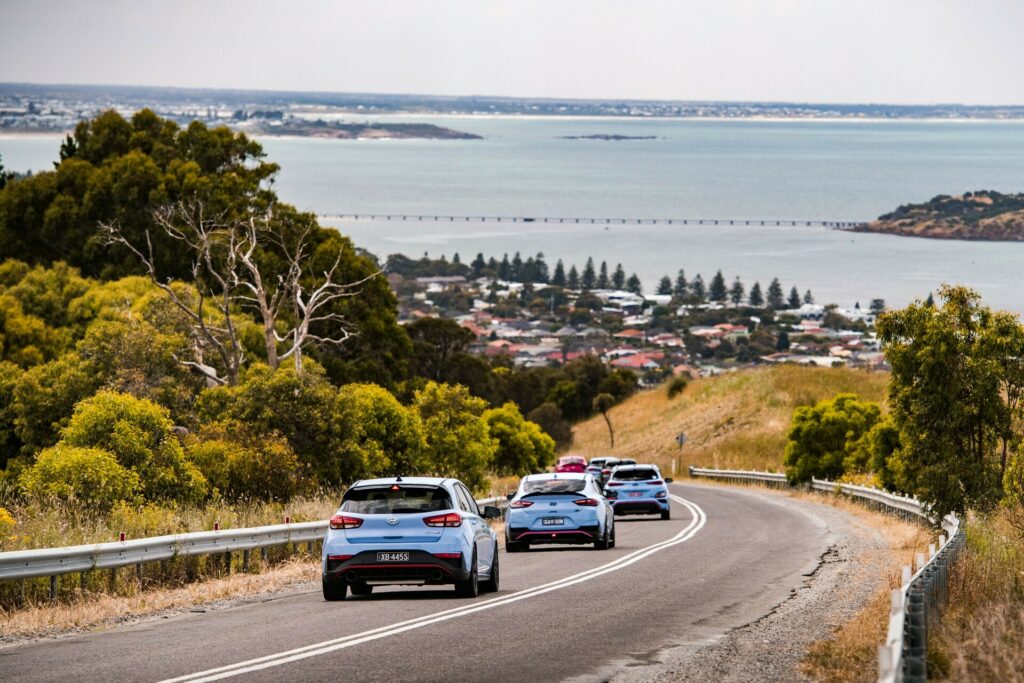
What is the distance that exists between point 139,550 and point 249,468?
11.1 m

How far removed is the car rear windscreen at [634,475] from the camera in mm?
37094

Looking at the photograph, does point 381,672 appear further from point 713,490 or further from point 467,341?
point 467,341

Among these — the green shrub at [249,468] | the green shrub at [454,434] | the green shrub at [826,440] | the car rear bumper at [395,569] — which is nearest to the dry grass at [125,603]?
the car rear bumper at [395,569]

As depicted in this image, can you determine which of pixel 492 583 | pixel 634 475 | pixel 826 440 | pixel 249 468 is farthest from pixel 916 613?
pixel 826 440

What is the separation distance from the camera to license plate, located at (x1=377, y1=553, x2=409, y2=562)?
1634cm

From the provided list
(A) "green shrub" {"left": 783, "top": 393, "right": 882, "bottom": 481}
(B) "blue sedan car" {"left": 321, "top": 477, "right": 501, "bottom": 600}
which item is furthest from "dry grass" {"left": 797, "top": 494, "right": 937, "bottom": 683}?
(A) "green shrub" {"left": 783, "top": 393, "right": 882, "bottom": 481}

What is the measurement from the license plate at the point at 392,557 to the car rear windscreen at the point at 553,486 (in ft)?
29.8

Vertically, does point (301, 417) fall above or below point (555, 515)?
below

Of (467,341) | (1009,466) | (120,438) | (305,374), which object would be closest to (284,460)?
(120,438)

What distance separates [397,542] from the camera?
16391mm

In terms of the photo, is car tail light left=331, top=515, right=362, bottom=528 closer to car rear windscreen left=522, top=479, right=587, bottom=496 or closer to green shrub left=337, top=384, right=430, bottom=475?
car rear windscreen left=522, top=479, right=587, bottom=496

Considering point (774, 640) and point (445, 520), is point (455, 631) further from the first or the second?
point (445, 520)

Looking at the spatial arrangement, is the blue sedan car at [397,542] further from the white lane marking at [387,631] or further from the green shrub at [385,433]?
the green shrub at [385,433]

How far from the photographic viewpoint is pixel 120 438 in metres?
26.0
